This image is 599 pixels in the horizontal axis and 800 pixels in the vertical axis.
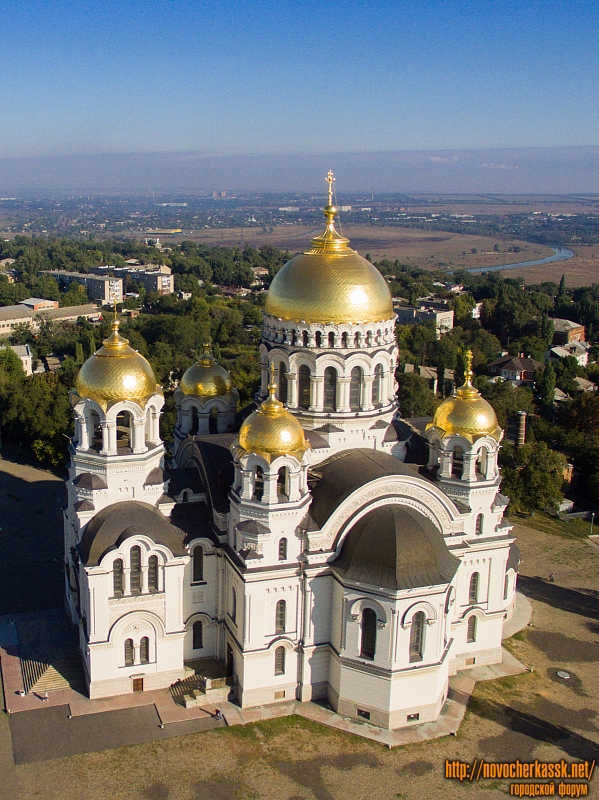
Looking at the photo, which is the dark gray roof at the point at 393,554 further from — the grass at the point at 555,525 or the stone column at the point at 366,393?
the grass at the point at 555,525

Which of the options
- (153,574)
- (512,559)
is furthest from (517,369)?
(153,574)

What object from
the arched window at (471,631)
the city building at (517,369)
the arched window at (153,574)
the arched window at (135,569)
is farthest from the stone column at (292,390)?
the city building at (517,369)

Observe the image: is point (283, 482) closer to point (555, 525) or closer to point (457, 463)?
point (457, 463)

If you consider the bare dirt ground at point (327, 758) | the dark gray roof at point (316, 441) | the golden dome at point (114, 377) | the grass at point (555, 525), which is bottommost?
the grass at point (555, 525)

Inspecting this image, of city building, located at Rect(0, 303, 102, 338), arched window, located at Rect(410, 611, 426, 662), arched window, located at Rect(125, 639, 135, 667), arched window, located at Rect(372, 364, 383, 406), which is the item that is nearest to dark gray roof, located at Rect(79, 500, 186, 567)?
arched window, located at Rect(125, 639, 135, 667)

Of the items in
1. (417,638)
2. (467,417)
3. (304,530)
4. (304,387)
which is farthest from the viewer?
(304,387)

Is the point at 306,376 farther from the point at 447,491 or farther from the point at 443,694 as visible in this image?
the point at 443,694

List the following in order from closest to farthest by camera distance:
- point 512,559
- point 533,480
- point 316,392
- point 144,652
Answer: point 144,652 → point 316,392 → point 512,559 → point 533,480
